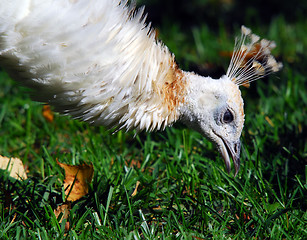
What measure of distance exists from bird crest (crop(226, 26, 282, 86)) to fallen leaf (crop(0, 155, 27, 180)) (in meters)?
1.32

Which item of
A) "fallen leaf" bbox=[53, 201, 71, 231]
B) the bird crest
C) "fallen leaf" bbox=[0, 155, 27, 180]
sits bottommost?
"fallen leaf" bbox=[53, 201, 71, 231]

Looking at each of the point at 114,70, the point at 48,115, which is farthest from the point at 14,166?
the point at 114,70

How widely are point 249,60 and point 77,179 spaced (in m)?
1.16

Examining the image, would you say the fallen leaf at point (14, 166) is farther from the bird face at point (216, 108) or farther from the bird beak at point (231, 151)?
the bird beak at point (231, 151)

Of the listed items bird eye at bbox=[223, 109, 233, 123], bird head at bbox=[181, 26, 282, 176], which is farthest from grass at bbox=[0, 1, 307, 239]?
bird eye at bbox=[223, 109, 233, 123]

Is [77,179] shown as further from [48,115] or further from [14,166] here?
[48,115]

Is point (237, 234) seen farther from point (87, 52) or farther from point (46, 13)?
point (46, 13)

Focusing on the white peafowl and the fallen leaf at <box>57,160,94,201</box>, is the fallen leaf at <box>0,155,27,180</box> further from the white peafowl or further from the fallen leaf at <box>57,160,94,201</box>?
the white peafowl

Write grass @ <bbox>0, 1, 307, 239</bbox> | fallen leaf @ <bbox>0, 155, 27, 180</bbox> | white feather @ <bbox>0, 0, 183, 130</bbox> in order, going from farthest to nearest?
fallen leaf @ <bbox>0, 155, 27, 180</bbox>
grass @ <bbox>0, 1, 307, 239</bbox>
white feather @ <bbox>0, 0, 183, 130</bbox>

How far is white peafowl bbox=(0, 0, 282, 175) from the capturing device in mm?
2055

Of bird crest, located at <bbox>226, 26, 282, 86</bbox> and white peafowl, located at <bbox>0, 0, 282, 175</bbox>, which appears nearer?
white peafowl, located at <bbox>0, 0, 282, 175</bbox>

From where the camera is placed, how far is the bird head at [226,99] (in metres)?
2.48

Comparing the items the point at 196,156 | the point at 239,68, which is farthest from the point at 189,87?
the point at 196,156

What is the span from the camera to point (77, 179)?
257 centimetres
